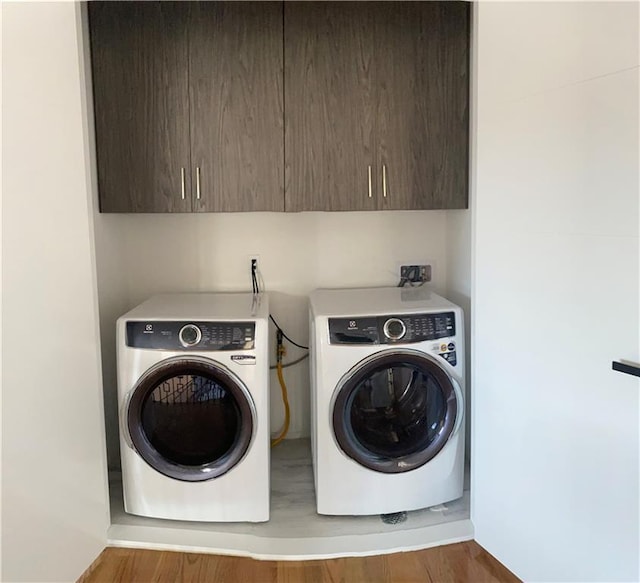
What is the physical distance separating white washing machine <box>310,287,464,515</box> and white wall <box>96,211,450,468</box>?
1.73ft

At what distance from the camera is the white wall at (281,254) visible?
259 centimetres

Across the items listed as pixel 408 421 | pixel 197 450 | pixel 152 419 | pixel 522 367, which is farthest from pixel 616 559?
pixel 152 419

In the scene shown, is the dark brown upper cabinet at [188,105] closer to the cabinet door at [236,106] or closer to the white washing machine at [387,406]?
the cabinet door at [236,106]

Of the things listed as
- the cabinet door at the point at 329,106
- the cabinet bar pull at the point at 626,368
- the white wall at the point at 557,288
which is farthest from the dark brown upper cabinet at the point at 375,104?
the cabinet bar pull at the point at 626,368

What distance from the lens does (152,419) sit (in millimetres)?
2066

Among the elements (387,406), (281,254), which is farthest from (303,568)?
(281,254)

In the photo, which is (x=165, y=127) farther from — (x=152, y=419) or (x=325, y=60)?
(x=152, y=419)

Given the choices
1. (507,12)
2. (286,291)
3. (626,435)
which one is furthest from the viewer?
(286,291)

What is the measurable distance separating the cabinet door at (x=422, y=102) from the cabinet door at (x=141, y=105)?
31.8 inches

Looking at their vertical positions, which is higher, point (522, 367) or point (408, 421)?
point (522, 367)

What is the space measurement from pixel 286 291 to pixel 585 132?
5.10ft

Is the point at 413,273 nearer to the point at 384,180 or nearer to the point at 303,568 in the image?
the point at 384,180

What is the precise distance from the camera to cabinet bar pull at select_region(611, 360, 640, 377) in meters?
1.36

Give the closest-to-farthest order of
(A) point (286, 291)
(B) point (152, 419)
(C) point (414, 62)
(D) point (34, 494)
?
(D) point (34, 494)
(B) point (152, 419)
(C) point (414, 62)
(A) point (286, 291)
